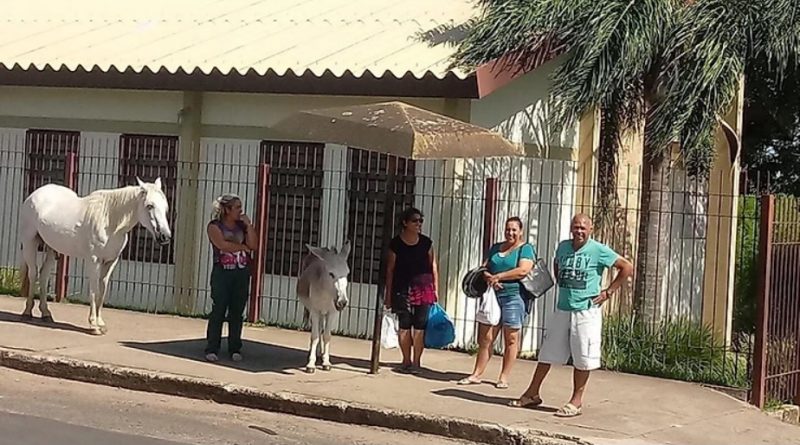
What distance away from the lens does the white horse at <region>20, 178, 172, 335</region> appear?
1256cm

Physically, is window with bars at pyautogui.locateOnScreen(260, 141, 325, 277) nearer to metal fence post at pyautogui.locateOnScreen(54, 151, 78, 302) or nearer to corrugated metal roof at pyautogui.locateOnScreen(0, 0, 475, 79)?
corrugated metal roof at pyautogui.locateOnScreen(0, 0, 475, 79)

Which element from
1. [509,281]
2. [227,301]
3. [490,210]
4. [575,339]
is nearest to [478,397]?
[509,281]

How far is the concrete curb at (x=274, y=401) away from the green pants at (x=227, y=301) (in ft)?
3.58

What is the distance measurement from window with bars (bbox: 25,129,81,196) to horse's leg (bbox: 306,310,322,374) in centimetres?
641

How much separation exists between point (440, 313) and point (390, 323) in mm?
503

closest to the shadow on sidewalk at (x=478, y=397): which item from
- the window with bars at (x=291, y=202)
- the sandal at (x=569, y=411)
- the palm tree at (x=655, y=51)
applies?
the sandal at (x=569, y=411)

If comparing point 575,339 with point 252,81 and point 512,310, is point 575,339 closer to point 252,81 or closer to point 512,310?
point 512,310

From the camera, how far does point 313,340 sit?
1147 cm

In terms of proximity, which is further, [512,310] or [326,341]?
[326,341]

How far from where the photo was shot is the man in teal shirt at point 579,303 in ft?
32.7

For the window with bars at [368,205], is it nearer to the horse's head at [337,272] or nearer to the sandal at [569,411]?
the horse's head at [337,272]

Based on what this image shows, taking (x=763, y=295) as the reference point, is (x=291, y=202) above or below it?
above

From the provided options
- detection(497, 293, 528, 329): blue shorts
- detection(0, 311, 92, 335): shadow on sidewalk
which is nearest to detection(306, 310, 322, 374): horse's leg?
detection(497, 293, 528, 329): blue shorts

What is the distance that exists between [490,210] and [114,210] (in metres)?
4.10
